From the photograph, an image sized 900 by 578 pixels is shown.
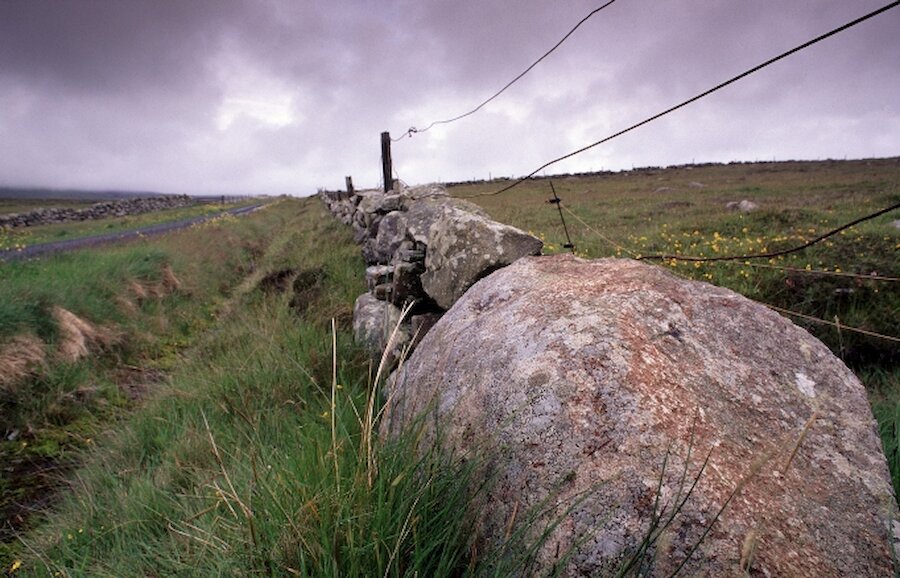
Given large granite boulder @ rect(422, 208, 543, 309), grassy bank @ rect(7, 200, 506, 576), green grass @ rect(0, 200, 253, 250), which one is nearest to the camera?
grassy bank @ rect(7, 200, 506, 576)

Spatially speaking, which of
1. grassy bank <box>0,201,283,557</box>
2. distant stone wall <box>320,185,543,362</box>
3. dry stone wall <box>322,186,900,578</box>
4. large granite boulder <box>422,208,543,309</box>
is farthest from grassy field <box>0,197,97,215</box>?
dry stone wall <box>322,186,900,578</box>

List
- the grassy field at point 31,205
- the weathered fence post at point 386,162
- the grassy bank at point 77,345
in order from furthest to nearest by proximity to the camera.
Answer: the grassy field at point 31,205, the weathered fence post at point 386,162, the grassy bank at point 77,345

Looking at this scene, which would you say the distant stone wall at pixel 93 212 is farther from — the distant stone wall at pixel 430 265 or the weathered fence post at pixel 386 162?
the distant stone wall at pixel 430 265

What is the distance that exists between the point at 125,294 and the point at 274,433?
5803 millimetres

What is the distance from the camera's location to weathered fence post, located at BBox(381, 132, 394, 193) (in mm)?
6945

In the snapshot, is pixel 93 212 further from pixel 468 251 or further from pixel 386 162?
pixel 468 251

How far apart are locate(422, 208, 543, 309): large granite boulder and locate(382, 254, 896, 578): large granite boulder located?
38.9 inches

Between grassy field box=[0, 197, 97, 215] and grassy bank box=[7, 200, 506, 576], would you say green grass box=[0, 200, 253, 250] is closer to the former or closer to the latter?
grassy bank box=[7, 200, 506, 576]

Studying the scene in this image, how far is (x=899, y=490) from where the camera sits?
72.9 inches

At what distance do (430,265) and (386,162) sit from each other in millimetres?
4104

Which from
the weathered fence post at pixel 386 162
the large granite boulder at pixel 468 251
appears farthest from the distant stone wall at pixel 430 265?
the weathered fence post at pixel 386 162

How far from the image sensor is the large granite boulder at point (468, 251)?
3043 mm

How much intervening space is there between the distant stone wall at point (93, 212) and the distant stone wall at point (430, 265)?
28868 mm

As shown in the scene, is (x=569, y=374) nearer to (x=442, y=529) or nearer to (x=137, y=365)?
(x=442, y=529)
